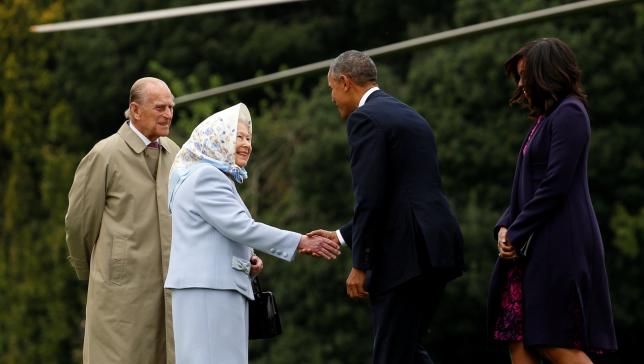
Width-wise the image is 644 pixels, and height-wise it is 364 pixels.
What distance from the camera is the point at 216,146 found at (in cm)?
541

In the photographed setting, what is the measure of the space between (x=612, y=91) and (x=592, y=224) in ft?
58.4

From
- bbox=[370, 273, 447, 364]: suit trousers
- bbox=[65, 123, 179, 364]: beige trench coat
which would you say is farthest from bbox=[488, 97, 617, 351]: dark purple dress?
bbox=[65, 123, 179, 364]: beige trench coat

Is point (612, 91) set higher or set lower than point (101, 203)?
lower

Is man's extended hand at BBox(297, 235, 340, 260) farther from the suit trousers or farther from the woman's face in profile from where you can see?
the woman's face in profile

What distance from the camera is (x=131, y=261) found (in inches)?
242

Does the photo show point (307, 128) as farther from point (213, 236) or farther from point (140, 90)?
point (213, 236)

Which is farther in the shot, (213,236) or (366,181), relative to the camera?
(213,236)

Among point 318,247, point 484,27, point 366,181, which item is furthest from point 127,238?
point 484,27

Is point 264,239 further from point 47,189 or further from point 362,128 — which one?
point 47,189

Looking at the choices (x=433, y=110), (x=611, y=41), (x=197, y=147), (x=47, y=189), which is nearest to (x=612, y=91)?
(x=611, y=41)

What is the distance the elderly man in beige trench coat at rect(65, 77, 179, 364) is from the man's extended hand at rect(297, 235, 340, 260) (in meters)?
0.91

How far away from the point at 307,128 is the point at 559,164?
67.1ft

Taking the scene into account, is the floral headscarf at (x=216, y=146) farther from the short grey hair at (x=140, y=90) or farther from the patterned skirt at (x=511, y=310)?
the patterned skirt at (x=511, y=310)

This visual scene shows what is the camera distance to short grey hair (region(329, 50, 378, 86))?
5445 mm
